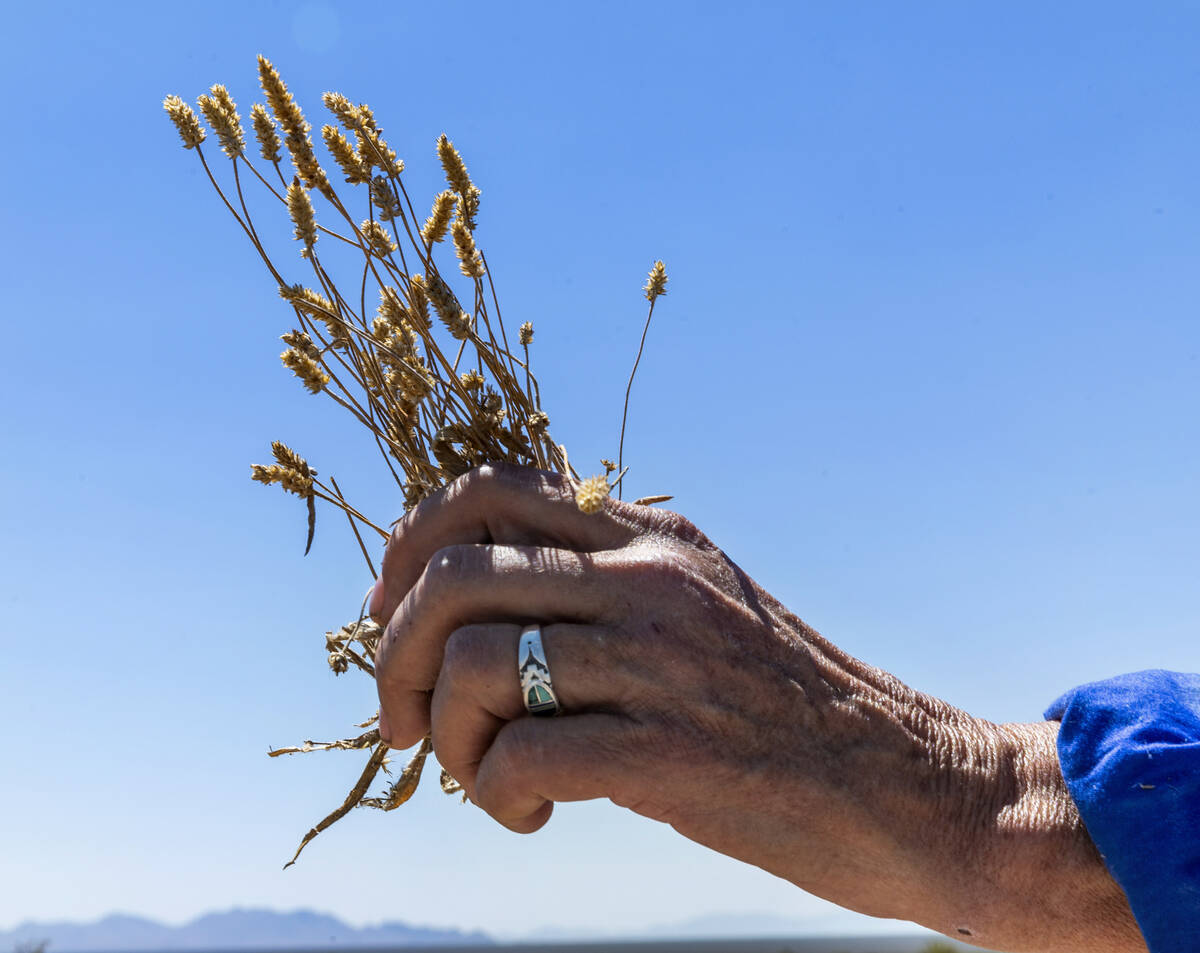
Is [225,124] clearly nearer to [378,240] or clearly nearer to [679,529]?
[378,240]

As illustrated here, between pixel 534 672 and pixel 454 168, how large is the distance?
42.1 inches

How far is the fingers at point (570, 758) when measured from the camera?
157cm

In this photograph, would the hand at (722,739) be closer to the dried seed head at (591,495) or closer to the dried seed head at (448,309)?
the dried seed head at (591,495)

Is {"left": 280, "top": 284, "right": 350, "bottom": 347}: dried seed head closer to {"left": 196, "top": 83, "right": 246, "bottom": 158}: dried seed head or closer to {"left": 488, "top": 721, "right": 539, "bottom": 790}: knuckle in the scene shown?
{"left": 196, "top": 83, "right": 246, "bottom": 158}: dried seed head

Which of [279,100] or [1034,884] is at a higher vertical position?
[279,100]

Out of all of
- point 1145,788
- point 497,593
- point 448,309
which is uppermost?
point 448,309

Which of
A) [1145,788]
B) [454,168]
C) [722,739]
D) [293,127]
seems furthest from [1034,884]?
[293,127]

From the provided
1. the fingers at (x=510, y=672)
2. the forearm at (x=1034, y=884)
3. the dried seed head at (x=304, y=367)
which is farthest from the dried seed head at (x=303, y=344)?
the forearm at (x=1034, y=884)

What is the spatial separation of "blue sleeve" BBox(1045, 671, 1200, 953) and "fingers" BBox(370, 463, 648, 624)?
85cm

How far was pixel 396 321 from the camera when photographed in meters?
2.16

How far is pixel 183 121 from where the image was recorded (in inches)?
73.9

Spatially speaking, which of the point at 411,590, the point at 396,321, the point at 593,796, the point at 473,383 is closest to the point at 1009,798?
the point at 593,796

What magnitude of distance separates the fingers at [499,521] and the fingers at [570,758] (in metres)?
0.31

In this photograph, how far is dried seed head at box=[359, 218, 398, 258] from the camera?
2080mm
